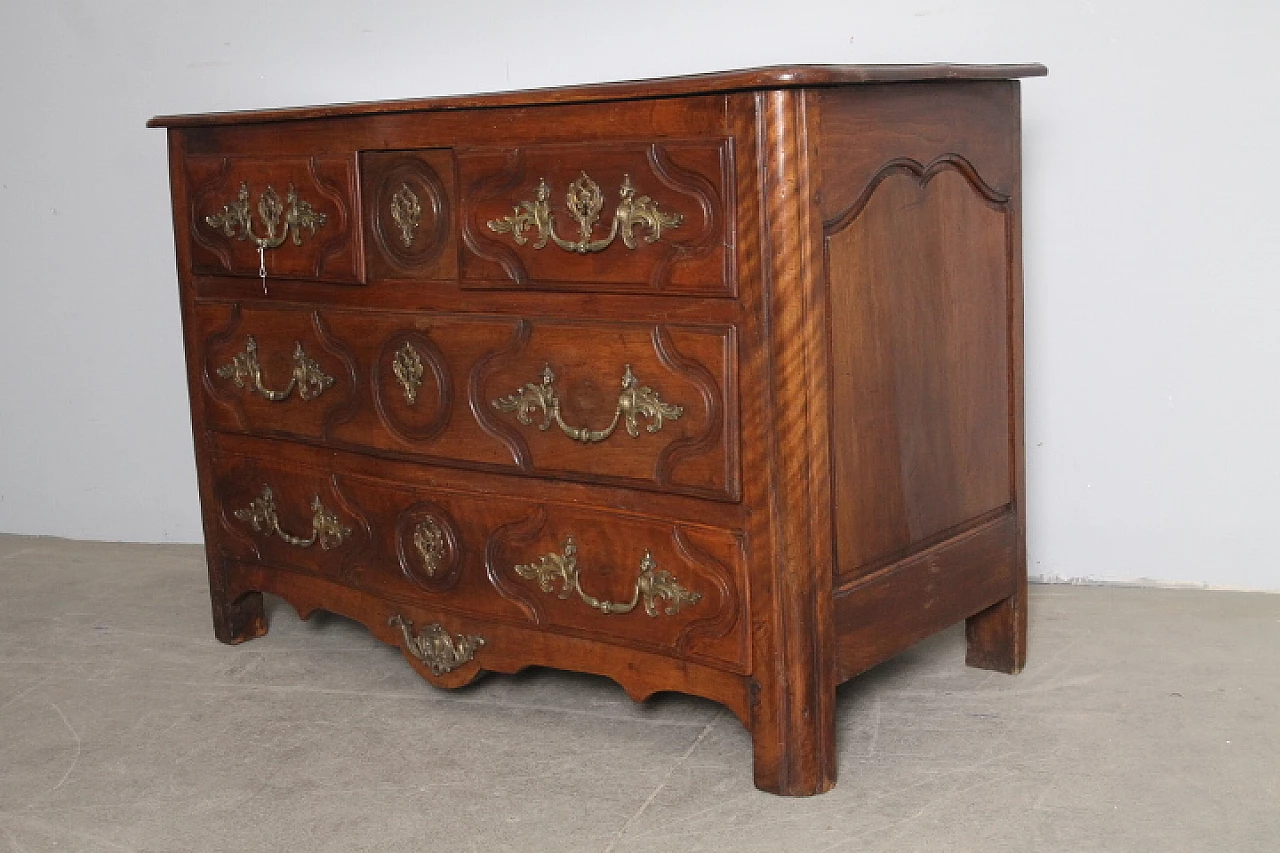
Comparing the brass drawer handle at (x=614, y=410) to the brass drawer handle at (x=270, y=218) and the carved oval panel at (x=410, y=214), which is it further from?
the brass drawer handle at (x=270, y=218)

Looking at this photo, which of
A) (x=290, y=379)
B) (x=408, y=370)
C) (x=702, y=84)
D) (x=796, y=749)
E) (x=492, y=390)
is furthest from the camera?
(x=290, y=379)

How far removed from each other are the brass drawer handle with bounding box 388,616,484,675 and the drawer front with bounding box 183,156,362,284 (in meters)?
0.61

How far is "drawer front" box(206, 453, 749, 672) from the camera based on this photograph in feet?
7.41

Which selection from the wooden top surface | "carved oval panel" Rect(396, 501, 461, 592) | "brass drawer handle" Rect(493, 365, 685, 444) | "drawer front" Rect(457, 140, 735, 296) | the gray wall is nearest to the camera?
the wooden top surface

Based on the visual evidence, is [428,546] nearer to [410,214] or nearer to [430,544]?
[430,544]

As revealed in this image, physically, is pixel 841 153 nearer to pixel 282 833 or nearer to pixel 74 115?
pixel 282 833

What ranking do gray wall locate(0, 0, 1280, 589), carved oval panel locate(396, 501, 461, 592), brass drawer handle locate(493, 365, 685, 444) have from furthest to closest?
1. gray wall locate(0, 0, 1280, 589)
2. carved oval panel locate(396, 501, 461, 592)
3. brass drawer handle locate(493, 365, 685, 444)

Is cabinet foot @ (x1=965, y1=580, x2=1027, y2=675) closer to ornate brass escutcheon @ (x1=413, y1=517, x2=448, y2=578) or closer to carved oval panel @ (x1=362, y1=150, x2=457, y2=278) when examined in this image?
ornate brass escutcheon @ (x1=413, y1=517, x2=448, y2=578)

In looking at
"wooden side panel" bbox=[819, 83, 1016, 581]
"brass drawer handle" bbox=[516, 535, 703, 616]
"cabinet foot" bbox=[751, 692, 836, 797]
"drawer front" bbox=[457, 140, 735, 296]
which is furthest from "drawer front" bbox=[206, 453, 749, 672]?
"drawer front" bbox=[457, 140, 735, 296]

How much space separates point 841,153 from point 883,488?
50 cm

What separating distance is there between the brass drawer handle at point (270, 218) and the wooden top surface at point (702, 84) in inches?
5.7

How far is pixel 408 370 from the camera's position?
2.58 meters

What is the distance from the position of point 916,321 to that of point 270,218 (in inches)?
46.1

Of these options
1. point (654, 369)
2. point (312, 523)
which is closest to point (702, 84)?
point (654, 369)
